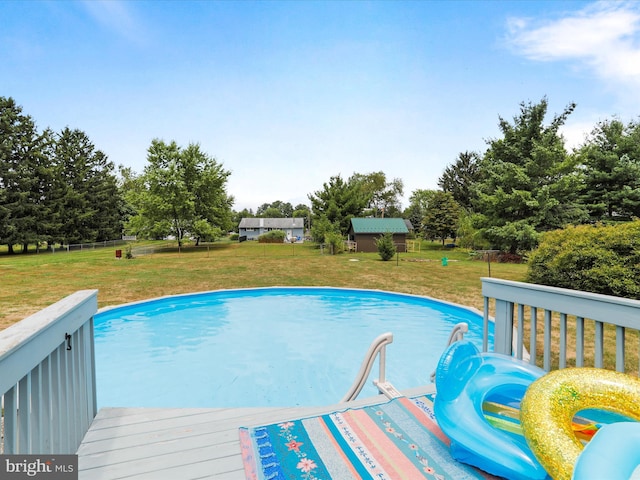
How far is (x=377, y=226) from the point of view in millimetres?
25578

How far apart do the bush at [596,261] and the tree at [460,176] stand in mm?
31246

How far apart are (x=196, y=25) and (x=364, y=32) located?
551 centimetres

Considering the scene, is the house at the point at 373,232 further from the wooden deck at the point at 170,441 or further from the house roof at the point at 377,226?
the wooden deck at the point at 170,441

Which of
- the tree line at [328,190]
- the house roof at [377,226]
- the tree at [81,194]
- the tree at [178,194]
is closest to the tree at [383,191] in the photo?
the tree line at [328,190]

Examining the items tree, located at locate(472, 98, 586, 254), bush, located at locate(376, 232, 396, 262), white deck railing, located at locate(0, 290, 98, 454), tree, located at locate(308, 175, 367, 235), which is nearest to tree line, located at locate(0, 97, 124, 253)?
tree, located at locate(308, 175, 367, 235)

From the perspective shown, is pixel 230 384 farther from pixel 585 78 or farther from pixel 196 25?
pixel 585 78

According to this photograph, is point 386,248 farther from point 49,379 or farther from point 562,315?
point 49,379

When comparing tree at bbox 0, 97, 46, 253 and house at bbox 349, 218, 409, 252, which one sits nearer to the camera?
tree at bbox 0, 97, 46, 253

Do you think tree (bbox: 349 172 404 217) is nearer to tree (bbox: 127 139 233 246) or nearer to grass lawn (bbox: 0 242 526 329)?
tree (bbox: 127 139 233 246)

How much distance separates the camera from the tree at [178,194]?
25.4 metres

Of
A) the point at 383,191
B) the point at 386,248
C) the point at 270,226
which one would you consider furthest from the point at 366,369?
the point at 270,226

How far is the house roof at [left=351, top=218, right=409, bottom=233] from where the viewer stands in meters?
25.2

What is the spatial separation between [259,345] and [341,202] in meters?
24.1

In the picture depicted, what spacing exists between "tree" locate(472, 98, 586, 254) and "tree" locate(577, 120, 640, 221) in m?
1.21
